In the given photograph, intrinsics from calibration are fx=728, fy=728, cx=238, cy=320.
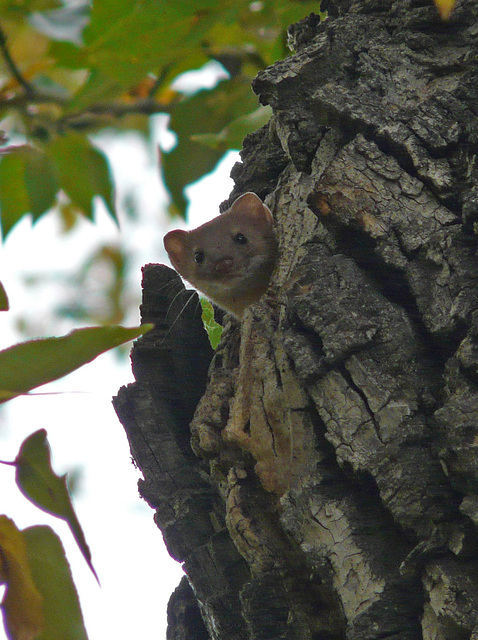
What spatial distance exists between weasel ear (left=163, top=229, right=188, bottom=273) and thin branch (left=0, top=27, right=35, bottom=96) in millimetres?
5347

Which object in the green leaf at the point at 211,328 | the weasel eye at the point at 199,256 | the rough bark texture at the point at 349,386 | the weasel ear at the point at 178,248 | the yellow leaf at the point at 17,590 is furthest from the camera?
the weasel ear at the point at 178,248

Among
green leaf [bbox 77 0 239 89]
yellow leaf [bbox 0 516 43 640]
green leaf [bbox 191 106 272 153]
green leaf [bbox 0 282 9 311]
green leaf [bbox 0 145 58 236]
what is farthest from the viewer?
green leaf [bbox 191 106 272 153]

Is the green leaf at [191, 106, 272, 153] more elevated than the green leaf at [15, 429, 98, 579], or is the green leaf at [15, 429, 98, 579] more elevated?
the green leaf at [191, 106, 272, 153]

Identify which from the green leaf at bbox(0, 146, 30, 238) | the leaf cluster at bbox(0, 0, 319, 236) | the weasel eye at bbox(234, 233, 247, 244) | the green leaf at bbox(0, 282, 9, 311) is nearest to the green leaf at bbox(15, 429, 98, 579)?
the green leaf at bbox(0, 282, 9, 311)

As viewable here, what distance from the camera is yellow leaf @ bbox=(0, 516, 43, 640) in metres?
1.55

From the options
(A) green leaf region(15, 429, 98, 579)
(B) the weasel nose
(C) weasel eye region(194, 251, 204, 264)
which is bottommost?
(A) green leaf region(15, 429, 98, 579)

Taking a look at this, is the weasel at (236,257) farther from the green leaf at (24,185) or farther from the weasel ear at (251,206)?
the green leaf at (24,185)

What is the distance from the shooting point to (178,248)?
26.0 feet

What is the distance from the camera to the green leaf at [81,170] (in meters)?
2.76

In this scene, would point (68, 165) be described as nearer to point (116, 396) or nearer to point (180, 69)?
point (180, 69)

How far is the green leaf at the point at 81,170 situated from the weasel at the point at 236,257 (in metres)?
2.89

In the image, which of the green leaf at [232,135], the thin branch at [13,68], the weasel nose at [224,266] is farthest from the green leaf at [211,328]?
the thin branch at [13,68]

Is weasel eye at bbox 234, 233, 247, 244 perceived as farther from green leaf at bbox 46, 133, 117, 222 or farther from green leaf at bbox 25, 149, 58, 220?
green leaf at bbox 25, 149, 58, 220

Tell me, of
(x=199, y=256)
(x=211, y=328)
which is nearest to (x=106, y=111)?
(x=211, y=328)
